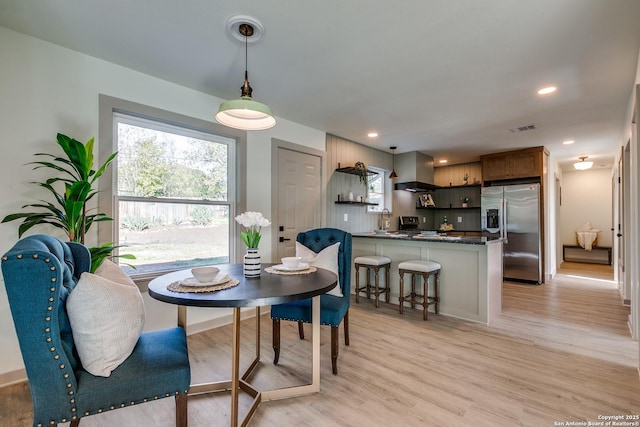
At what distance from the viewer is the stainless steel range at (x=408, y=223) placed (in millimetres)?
6043

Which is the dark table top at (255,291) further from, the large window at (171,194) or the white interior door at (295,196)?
the white interior door at (295,196)

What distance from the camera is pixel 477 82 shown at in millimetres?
2811

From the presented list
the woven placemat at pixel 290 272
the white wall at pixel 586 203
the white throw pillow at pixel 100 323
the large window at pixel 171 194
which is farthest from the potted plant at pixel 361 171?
the white wall at pixel 586 203

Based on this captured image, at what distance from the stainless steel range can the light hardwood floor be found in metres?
2.77

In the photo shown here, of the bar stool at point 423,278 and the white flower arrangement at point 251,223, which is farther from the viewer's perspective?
the bar stool at point 423,278

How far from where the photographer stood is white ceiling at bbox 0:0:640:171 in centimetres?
186

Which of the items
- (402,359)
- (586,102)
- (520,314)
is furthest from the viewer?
(520,314)

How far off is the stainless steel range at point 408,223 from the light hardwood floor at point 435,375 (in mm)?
2771

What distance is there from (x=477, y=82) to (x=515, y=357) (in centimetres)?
248

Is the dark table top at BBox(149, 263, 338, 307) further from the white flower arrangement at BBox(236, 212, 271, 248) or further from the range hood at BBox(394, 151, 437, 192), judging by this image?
the range hood at BBox(394, 151, 437, 192)

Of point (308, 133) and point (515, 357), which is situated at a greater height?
point (308, 133)

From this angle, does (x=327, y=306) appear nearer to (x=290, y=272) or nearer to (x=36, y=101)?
(x=290, y=272)

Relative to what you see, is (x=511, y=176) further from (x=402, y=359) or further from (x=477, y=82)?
(x=402, y=359)

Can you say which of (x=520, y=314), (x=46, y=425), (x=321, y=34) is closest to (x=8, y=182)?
(x=46, y=425)
